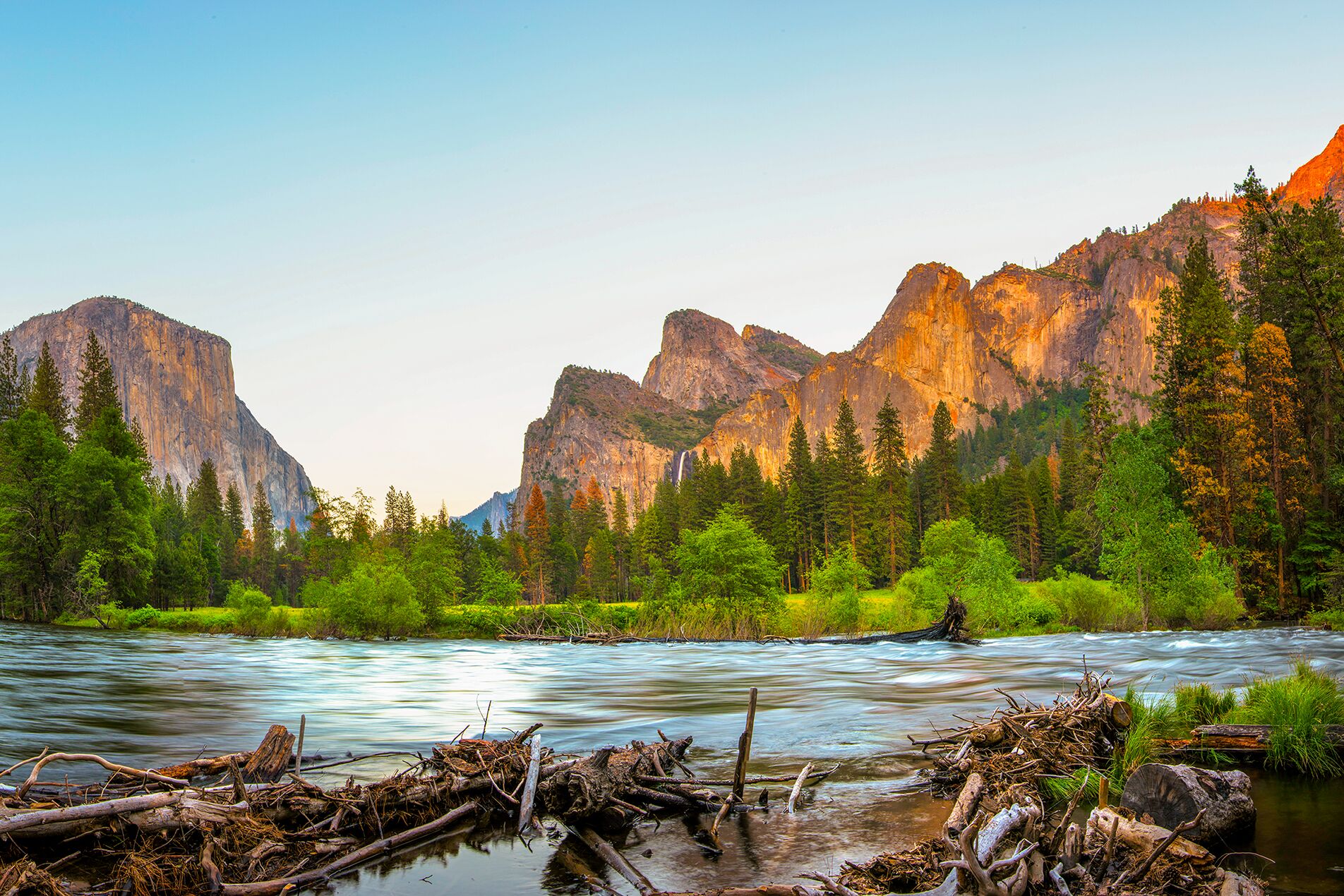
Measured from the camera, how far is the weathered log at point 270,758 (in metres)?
9.33

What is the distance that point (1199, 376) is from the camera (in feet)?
164

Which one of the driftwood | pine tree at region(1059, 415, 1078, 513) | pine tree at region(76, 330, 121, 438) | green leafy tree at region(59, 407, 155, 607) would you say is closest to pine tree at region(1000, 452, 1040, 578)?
pine tree at region(1059, 415, 1078, 513)

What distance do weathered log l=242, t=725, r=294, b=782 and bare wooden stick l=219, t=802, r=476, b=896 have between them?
2.28 metres

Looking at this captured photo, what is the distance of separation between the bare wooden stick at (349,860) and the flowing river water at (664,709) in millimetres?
173

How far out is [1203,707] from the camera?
12.5m

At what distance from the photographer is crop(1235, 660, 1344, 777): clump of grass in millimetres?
10445

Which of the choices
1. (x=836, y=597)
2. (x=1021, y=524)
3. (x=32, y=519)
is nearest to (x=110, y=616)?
(x=32, y=519)

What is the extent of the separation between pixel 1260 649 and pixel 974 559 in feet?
56.2

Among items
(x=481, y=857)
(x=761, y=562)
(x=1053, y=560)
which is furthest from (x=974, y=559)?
(x=1053, y=560)

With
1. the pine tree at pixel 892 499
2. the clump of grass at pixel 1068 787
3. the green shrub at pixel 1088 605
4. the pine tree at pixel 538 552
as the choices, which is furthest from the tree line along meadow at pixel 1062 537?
the clump of grass at pixel 1068 787

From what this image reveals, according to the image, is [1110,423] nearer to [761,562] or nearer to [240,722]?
[761,562]

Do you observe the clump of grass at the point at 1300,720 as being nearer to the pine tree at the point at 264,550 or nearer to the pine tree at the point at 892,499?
the pine tree at the point at 892,499

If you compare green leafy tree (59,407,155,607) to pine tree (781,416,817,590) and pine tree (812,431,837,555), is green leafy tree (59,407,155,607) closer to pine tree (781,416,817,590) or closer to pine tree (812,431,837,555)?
pine tree (781,416,817,590)

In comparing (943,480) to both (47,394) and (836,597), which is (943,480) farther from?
(47,394)
